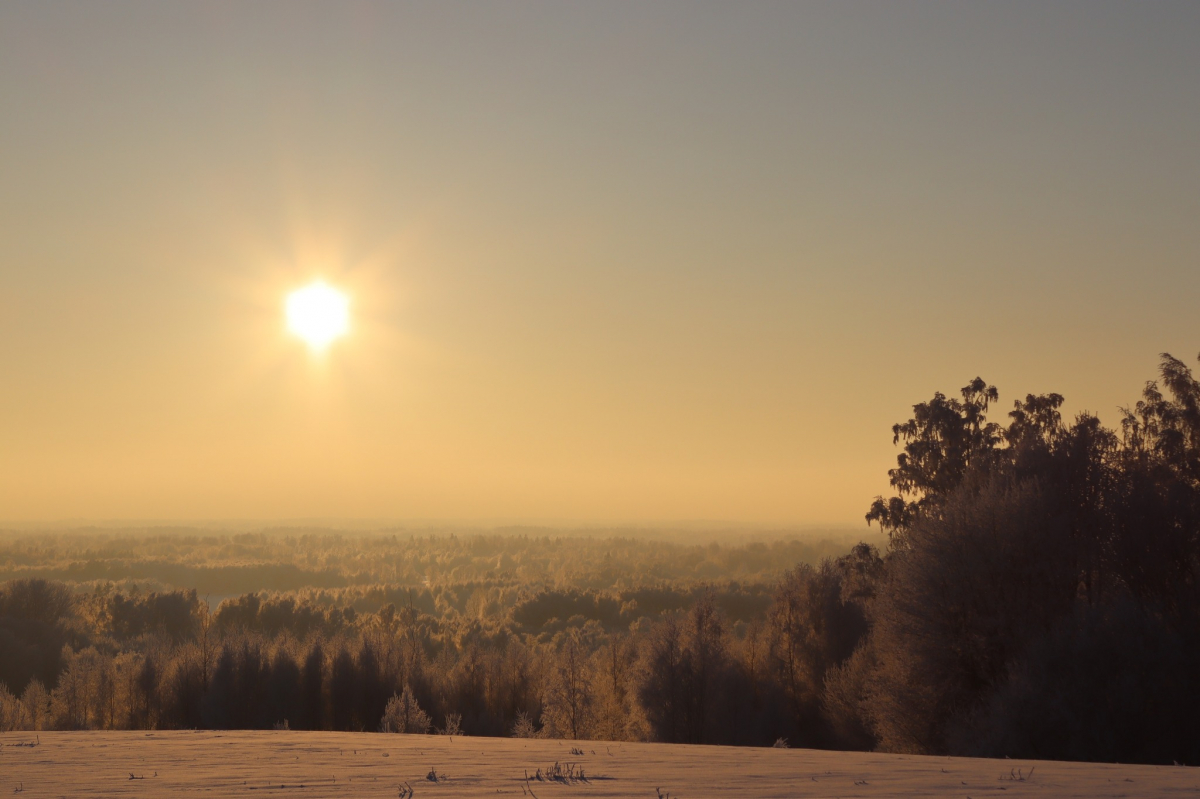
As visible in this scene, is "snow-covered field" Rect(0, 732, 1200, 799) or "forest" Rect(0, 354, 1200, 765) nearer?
"snow-covered field" Rect(0, 732, 1200, 799)

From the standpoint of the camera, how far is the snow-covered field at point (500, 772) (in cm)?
859

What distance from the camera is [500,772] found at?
388 inches

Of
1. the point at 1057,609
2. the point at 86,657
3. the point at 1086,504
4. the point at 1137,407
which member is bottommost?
the point at 86,657

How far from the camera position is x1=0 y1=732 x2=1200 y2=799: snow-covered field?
8.59m

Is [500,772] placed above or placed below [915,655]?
above

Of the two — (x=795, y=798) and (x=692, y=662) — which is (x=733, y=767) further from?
(x=692, y=662)

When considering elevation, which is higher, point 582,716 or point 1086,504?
point 1086,504

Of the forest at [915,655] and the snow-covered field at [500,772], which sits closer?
the snow-covered field at [500,772]

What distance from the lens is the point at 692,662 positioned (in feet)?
160

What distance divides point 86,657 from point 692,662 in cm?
4605

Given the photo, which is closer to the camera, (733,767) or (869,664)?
(733,767)

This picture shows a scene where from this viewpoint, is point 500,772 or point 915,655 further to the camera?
point 915,655

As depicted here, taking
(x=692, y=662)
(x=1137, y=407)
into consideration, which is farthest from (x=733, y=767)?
(x=692, y=662)

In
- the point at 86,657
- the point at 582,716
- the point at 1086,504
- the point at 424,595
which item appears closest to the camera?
the point at 1086,504
